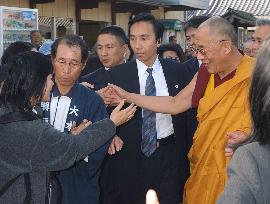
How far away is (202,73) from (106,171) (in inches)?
40.6

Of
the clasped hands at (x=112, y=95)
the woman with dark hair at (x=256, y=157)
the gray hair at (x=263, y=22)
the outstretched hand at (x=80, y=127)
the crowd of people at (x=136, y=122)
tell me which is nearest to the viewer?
the woman with dark hair at (x=256, y=157)

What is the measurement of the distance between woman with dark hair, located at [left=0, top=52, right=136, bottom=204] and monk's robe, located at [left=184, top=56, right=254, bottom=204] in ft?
3.25

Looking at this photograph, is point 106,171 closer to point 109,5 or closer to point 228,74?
point 228,74

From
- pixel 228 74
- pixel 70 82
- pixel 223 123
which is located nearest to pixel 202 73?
pixel 228 74

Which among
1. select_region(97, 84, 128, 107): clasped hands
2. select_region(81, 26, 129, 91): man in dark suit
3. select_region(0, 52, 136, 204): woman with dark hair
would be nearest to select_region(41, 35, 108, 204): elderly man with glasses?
select_region(97, 84, 128, 107): clasped hands

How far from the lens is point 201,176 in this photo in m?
3.06

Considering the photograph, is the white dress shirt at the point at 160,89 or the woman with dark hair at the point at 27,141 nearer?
the woman with dark hair at the point at 27,141

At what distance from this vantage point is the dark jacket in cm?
204

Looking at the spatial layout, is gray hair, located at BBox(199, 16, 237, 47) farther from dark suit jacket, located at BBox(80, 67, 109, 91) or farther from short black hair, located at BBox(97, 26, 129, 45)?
short black hair, located at BBox(97, 26, 129, 45)

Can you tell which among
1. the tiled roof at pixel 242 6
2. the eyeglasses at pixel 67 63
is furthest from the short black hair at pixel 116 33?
the tiled roof at pixel 242 6

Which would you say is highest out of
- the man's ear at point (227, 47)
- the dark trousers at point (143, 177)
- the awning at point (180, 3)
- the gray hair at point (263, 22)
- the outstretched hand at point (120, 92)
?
the awning at point (180, 3)

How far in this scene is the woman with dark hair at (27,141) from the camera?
2.04 metres

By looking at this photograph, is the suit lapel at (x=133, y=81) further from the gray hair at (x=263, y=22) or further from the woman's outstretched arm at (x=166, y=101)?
the gray hair at (x=263, y=22)

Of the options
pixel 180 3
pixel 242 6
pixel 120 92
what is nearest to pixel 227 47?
pixel 120 92
